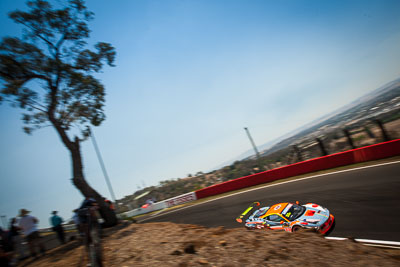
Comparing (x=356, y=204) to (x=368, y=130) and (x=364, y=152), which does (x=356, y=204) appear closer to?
(x=364, y=152)

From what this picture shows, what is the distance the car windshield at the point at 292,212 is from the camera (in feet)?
25.8

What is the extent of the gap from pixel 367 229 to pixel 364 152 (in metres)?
8.46

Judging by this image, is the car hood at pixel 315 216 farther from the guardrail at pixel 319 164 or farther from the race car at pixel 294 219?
the guardrail at pixel 319 164

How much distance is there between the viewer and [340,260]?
4.46 m

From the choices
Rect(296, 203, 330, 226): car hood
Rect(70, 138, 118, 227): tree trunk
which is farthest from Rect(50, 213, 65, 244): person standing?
Rect(296, 203, 330, 226): car hood

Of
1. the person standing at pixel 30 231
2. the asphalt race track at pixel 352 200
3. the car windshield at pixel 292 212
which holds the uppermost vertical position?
the person standing at pixel 30 231

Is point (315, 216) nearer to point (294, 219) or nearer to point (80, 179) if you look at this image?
point (294, 219)

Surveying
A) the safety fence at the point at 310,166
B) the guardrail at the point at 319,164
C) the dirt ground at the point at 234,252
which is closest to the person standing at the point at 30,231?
the dirt ground at the point at 234,252

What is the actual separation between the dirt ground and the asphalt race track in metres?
1.50

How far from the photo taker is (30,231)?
326 inches

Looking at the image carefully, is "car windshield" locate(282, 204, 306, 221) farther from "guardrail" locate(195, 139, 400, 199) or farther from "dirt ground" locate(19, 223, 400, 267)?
"guardrail" locate(195, 139, 400, 199)

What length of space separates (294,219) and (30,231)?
9.72 metres

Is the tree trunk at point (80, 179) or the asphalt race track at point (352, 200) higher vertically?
the tree trunk at point (80, 179)

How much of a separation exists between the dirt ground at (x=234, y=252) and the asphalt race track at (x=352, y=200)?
1499mm
